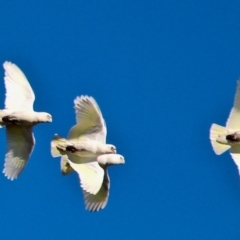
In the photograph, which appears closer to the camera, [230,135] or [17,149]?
[230,135]

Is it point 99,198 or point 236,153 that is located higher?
point 236,153

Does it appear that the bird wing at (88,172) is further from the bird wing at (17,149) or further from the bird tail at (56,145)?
the bird wing at (17,149)

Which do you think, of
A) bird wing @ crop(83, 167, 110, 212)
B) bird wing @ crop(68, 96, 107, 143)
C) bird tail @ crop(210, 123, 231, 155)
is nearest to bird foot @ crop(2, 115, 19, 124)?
bird wing @ crop(68, 96, 107, 143)

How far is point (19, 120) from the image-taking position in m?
23.4

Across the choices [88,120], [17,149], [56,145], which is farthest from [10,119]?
[88,120]

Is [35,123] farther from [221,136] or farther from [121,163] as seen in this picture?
[221,136]

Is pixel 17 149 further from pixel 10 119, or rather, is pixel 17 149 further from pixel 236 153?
pixel 236 153

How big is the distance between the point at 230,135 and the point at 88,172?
8.71 ft

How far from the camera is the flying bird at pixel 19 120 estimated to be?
23.5 m

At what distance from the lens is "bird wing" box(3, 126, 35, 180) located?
23.6 metres

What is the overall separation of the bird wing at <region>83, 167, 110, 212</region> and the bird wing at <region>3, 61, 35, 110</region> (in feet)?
6.27

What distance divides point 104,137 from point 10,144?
1724 millimetres

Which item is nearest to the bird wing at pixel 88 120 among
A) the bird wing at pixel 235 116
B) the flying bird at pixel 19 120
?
the flying bird at pixel 19 120

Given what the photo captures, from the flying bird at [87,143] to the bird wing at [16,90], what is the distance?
871mm
